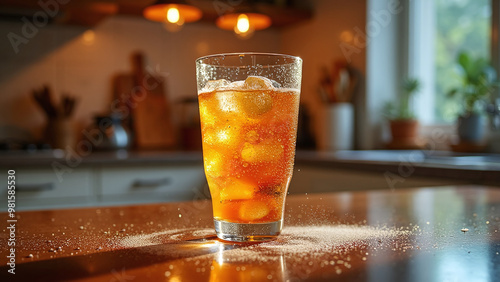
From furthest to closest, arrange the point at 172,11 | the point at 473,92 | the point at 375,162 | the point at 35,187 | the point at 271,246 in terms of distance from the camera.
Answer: the point at 473,92 < the point at 172,11 < the point at 35,187 < the point at 375,162 < the point at 271,246

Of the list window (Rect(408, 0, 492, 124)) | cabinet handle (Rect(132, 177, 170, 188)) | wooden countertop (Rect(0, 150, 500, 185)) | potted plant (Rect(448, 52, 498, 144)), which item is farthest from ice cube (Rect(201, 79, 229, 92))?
window (Rect(408, 0, 492, 124))

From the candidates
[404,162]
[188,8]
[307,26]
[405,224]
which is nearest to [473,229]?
[405,224]

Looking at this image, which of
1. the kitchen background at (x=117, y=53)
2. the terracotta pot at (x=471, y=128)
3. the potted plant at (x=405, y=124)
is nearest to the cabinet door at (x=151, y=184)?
the kitchen background at (x=117, y=53)

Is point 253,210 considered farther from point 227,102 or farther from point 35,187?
point 35,187

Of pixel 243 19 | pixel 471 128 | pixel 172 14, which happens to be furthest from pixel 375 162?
pixel 172 14

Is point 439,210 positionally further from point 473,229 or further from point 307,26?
point 307,26

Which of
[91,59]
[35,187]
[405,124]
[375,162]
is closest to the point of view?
[375,162]
